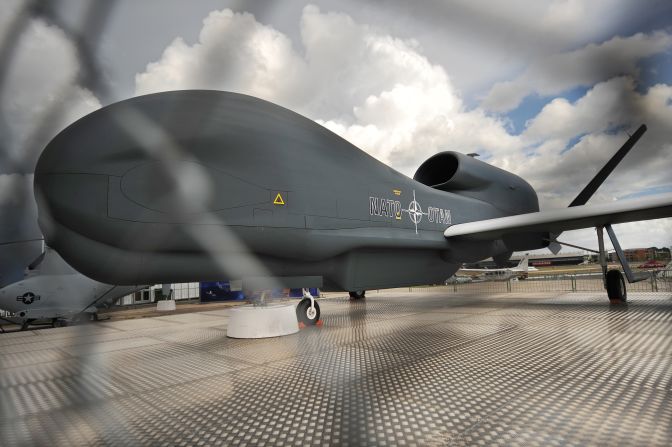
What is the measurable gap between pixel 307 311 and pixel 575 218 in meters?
4.73

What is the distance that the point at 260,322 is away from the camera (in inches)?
177

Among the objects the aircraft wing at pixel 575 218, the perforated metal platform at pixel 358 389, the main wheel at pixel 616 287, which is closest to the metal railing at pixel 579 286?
the main wheel at pixel 616 287

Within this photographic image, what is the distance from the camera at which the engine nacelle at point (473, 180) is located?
790 cm

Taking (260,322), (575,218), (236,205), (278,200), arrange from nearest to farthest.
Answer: (236,205) → (278,200) → (260,322) → (575,218)

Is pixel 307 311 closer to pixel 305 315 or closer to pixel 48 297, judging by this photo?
pixel 305 315

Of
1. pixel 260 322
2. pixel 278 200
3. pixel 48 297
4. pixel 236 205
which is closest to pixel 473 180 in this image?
pixel 278 200

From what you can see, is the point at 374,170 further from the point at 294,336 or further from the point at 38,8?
the point at 38,8

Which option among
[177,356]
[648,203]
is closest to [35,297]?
[177,356]

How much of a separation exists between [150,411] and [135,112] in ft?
8.21

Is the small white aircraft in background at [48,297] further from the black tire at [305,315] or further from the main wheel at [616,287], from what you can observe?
the main wheel at [616,287]

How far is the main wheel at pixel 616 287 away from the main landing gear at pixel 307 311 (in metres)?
5.46

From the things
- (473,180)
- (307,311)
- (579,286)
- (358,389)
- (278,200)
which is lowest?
(579,286)

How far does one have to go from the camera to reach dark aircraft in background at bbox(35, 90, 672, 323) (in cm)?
310

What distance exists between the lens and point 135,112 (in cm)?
327
